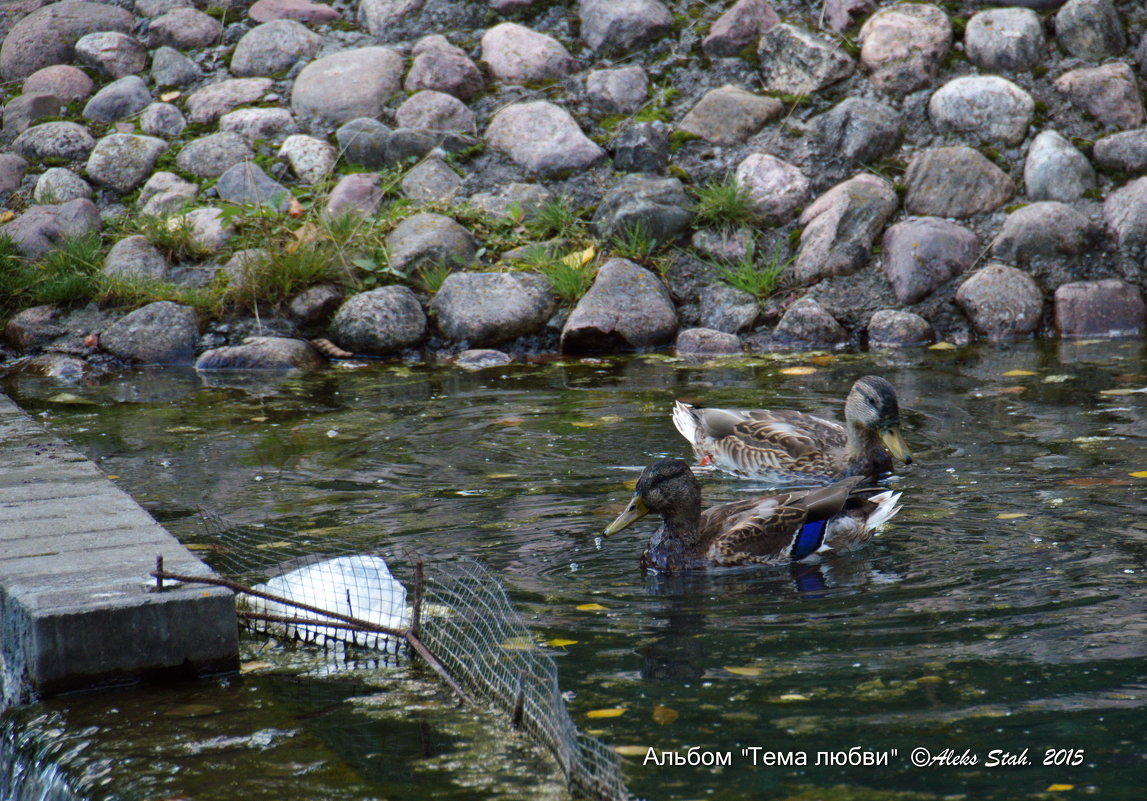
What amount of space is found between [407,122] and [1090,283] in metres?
6.89

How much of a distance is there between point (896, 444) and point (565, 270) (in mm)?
4936

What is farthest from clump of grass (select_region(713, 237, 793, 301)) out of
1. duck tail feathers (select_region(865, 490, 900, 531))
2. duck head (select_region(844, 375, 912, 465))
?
duck tail feathers (select_region(865, 490, 900, 531))

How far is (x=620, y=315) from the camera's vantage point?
35.8ft

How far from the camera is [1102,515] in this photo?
5.51 m

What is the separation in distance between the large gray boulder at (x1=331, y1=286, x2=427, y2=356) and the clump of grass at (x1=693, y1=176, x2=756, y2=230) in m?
2.77

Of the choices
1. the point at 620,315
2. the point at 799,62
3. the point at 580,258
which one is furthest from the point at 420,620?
the point at 799,62

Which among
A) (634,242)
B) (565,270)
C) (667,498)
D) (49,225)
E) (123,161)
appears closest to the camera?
(667,498)

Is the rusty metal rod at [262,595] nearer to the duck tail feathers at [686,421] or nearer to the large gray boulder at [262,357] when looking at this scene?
the duck tail feathers at [686,421]

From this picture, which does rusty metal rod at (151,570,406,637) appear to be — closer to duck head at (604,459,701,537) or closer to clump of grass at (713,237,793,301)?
duck head at (604,459,701,537)

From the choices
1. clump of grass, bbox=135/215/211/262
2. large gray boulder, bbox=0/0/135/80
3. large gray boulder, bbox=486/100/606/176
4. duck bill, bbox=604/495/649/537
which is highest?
large gray boulder, bbox=0/0/135/80

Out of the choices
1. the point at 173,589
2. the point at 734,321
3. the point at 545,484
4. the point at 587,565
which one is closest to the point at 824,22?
the point at 734,321

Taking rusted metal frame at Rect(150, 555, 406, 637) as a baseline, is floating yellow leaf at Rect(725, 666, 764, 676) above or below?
below

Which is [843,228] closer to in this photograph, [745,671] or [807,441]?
[807,441]

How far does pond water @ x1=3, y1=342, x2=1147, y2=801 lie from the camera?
3330 millimetres
